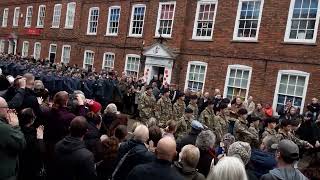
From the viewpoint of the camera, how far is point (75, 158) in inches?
180

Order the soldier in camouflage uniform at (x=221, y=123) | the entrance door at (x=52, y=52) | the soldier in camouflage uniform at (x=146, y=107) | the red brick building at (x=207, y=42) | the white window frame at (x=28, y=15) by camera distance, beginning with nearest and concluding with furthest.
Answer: the soldier in camouflage uniform at (x=221, y=123)
the soldier in camouflage uniform at (x=146, y=107)
the red brick building at (x=207, y=42)
the entrance door at (x=52, y=52)
the white window frame at (x=28, y=15)

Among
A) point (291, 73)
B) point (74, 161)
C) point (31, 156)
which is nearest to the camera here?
point (74, 161)

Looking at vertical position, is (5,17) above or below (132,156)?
above

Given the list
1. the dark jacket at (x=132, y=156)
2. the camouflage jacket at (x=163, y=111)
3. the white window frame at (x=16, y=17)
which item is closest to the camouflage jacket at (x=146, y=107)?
the camouflage jacket at (x=163, y=111)

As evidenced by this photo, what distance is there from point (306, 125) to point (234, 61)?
6.09 m

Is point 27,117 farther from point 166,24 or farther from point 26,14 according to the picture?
point 26,14

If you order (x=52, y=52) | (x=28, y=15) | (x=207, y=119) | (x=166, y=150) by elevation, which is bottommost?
(x=207, y=119)

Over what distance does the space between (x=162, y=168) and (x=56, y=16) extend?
94.8ft

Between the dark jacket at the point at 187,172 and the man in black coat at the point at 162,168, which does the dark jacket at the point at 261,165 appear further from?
the man in black coat at the point at 162,168

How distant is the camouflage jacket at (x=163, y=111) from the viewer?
38.3 ft

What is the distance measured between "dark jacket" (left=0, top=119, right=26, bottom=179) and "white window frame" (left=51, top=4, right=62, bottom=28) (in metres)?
27.5

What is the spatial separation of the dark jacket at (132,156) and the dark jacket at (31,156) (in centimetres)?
121

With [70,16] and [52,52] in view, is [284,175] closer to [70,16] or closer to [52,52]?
[70,16]

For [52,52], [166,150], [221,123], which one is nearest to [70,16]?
[52,52]
